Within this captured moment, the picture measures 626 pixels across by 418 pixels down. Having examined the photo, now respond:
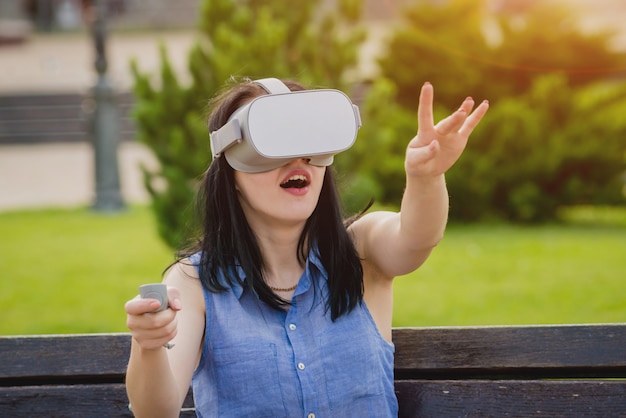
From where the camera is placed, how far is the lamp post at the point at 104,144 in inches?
434

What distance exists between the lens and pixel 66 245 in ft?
29.6

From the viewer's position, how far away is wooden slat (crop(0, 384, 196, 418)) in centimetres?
236

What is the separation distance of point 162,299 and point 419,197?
0.65 meters

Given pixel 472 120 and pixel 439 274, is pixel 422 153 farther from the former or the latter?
pixel 439 274

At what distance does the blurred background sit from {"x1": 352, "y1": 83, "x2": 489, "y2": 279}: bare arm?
945 mm

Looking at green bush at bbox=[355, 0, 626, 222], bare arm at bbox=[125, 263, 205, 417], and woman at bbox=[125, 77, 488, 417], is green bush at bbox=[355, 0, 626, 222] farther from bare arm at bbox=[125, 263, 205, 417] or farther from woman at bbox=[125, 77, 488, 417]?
bare arm at bbox=[125, 263, 205, 417]

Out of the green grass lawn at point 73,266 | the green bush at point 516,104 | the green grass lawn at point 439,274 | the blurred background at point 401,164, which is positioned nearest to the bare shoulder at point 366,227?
the blurred background at point 401,164

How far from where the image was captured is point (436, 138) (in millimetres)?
1914

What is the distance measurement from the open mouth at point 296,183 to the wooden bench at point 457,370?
1.63 feet

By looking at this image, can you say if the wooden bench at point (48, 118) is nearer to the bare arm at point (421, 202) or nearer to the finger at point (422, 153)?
the bare arm at point (421, 202)

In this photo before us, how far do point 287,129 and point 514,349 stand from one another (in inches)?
33.0

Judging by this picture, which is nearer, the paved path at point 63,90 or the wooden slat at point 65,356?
the wooden slat at point 65,356

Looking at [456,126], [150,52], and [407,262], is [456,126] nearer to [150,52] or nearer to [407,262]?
[407,262]

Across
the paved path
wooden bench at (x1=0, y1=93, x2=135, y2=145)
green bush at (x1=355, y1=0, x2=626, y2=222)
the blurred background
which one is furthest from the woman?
wooden bench at (x1=0, y1=93, x2=135, y2=145)
